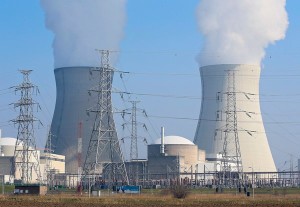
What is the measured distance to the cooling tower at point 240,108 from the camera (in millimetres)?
53531

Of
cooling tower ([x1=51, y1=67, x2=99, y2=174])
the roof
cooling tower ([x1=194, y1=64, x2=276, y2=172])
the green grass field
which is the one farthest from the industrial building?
the green grass field

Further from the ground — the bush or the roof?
the roof

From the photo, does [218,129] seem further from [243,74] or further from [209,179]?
[209,179]

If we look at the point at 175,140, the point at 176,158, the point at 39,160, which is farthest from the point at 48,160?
the point at 175,140

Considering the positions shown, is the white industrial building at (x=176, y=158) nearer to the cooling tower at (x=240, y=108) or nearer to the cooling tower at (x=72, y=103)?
the cooling tower at (x=240, y=108)

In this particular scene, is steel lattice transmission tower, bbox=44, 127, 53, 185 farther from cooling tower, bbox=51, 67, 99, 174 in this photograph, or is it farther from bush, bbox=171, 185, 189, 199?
bush, bbox=171, 185, 189, 199

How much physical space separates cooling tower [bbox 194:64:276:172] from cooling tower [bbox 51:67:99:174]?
31.3 feet

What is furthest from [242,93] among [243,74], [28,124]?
[28,124]

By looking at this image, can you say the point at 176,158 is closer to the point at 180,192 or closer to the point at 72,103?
the point at 72,103

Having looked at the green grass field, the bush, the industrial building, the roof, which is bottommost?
the green grass field

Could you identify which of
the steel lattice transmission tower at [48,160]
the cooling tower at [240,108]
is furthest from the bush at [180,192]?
the steel lattice transmission tower at [48,160]

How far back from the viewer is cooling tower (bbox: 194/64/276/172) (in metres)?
53.5

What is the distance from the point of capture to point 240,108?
178 feet

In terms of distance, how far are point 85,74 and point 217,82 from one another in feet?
36.3
